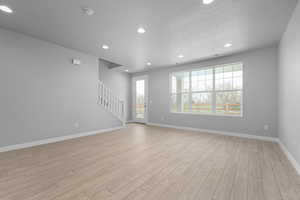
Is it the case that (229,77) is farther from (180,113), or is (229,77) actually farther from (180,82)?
(180,113)

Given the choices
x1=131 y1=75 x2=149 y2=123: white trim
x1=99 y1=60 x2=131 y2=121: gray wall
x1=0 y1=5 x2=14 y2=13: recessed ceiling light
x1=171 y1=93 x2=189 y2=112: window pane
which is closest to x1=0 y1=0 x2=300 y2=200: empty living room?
x1=0 y1=5 x2=14 y2=13: recessed ceiling light

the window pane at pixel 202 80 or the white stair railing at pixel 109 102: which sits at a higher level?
the window pane at pixel 202 80

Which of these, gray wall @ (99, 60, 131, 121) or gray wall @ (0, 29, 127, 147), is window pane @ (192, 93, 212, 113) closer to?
gray wall @ (99, 60, 131, 121)

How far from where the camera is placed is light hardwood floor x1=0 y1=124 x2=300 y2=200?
144 cm

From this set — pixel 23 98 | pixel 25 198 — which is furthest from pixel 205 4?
pixel 23 98

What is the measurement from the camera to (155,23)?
2.45 meters

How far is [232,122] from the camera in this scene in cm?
402

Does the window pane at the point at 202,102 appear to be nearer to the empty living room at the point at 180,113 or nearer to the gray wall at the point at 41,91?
the empty living room at the point at 180,113

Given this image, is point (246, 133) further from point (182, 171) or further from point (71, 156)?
point (71, 156)

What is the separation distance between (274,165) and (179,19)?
10.4 ft

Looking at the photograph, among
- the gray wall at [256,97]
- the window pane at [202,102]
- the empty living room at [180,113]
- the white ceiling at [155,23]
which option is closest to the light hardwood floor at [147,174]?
the empty living room at [180,113]

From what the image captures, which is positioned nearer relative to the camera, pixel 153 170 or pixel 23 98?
pixel 153 170

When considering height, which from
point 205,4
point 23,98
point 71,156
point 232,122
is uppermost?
point 205,4

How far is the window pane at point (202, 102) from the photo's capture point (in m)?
4.59
